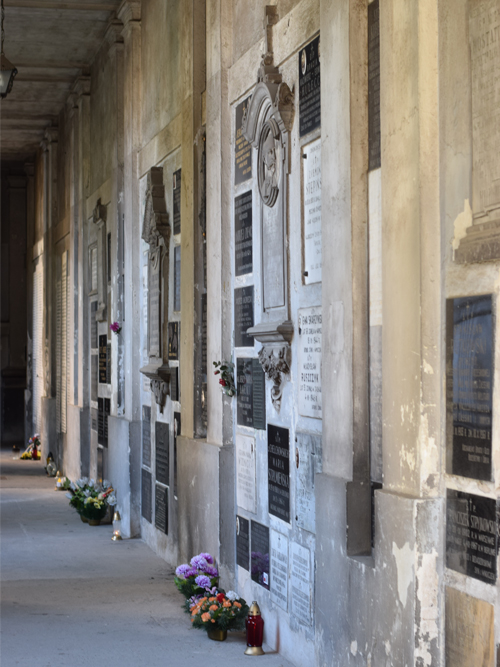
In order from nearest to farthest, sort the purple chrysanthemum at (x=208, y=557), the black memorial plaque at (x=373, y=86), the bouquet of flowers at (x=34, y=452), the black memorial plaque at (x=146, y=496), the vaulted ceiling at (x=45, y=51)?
the black memorial plaque at (x=373, y=86), the purple chrysanthemum at (x=208, y=557), the black memorial plaque at (x=146, y=496), the vaulted ceiling at (x=45, y=51), the bouquet of flowers at (x=34, y=452)

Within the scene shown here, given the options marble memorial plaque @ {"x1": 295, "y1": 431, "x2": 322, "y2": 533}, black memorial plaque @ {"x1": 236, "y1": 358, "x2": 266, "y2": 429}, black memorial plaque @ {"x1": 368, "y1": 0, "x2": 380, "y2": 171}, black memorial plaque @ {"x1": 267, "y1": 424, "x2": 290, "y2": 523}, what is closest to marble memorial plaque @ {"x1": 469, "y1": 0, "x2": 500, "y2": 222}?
black memorial plaque @ {"x1": 368, "y1": 0, "x2": 380, "y2": 171}

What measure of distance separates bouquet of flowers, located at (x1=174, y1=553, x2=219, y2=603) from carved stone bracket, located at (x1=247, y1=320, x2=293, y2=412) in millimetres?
1368

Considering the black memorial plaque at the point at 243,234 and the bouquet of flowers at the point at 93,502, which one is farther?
the bouquet of flowers at the point at 93,502

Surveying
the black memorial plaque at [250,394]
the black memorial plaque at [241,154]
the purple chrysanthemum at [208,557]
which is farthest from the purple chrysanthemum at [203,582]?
the black memorial plaque at [241,154]

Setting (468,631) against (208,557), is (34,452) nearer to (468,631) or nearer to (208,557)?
(208,557)

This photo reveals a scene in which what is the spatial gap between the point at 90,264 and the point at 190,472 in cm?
628

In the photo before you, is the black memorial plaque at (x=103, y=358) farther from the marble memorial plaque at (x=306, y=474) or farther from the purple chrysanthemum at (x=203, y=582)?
the marble memorial plaque at (x=306, y=474)

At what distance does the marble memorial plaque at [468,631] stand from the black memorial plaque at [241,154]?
3.45m

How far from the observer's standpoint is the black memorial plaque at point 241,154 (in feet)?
20.6

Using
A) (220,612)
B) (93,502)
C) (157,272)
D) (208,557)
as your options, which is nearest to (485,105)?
(220,612)

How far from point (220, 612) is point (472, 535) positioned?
8.56ft

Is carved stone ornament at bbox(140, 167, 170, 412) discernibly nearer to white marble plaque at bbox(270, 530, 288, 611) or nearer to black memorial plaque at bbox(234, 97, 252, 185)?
black memorial plaque at bbox(234, 97, 252, 185)

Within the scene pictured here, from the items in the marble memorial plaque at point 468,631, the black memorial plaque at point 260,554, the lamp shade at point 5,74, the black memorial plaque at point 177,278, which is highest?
the lamp shade at point 5,74

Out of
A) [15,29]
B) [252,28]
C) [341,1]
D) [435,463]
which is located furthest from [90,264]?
[435,463]
